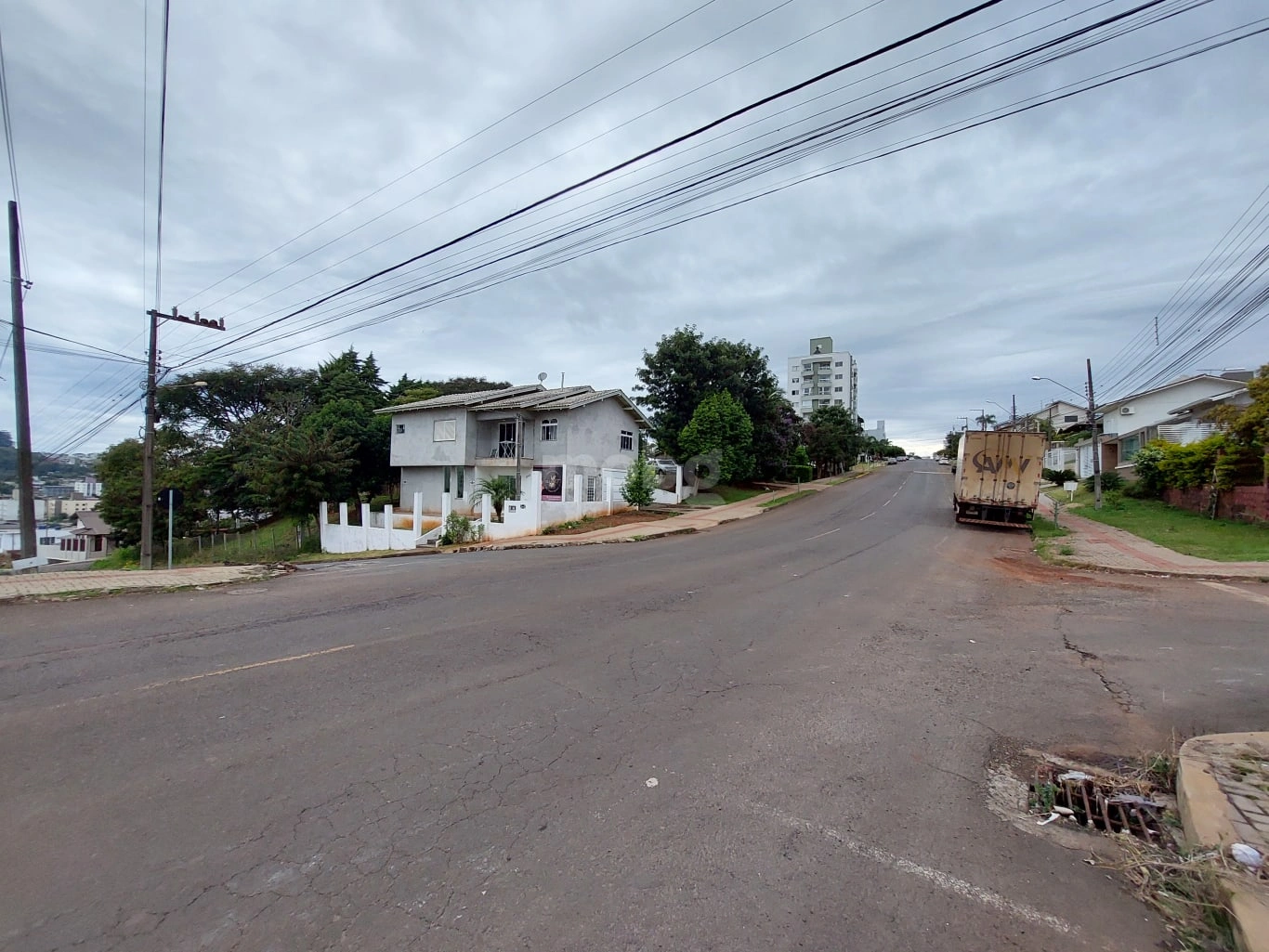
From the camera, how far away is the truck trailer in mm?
20391

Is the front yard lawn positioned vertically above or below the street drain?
above

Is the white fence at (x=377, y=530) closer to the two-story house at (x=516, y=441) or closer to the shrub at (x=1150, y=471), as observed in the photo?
the two-story house at (x=516, y=441)

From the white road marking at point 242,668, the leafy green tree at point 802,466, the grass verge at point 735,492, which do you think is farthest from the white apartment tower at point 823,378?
the white road marking at point 242,668

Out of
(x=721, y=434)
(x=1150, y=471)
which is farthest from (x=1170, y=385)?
(x=721, y=434)

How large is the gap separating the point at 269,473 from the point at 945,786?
92.2 feet

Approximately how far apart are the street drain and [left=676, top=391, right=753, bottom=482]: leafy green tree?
86.0 feet

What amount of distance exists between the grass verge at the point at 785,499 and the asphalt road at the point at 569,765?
22075 millimetres

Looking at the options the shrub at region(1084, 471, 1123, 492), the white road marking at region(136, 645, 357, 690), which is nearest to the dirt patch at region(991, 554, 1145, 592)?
the white road marking at region(136, 645, 357, 690)

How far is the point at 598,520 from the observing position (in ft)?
80.2

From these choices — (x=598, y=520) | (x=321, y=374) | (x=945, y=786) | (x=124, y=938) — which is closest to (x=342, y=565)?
(x=598, y=520)

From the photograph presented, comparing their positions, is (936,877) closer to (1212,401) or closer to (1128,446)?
(1212,401)

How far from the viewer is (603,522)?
947 inches

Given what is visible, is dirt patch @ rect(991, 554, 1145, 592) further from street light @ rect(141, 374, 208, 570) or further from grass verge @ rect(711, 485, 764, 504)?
street light @ rect(141, 374, 208, 570)

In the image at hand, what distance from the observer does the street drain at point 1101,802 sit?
3271 millimetres
